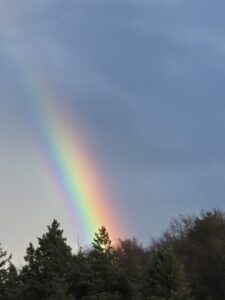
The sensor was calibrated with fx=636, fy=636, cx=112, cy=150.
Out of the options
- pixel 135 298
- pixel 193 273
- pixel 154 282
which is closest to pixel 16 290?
pixel 135 298

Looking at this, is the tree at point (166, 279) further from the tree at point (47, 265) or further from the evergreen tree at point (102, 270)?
the tree at point (47, 265)

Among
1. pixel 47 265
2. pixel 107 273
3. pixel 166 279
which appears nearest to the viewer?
pixel 166 279

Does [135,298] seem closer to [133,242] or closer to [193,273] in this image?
[193,273]

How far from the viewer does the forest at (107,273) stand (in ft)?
160

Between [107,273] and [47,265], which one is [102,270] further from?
[47,265]

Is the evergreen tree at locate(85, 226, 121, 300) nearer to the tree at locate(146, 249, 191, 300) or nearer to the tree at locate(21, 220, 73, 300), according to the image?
the tree at locate(21, 220, 73, 300)

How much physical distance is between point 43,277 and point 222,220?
1870 inches

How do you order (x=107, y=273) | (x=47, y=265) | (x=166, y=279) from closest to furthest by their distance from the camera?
(x=166, y=279)
(x=107, y=273)
(x=47, y=265)

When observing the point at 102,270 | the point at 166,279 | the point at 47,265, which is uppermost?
the point at 47,265

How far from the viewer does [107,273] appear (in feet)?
197

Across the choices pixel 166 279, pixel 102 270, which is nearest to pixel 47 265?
pixel 102 270

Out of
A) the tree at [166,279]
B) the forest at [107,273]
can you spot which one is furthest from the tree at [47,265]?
the tree at [166,279]

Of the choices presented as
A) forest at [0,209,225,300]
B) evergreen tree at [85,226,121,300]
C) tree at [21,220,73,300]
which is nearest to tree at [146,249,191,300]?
forest at [0,209,225,300]

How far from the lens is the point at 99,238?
6184cm
